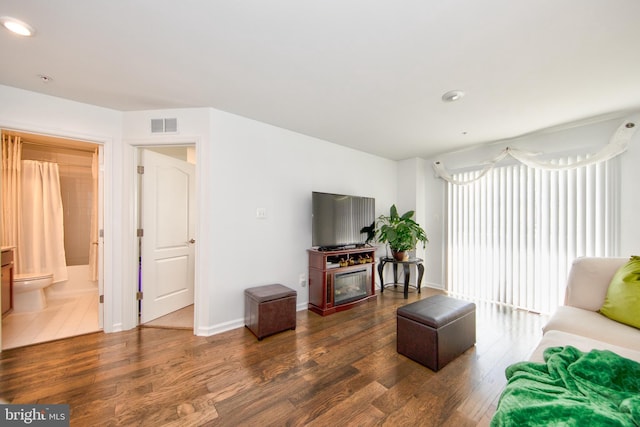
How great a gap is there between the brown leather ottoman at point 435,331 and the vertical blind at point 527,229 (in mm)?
1640

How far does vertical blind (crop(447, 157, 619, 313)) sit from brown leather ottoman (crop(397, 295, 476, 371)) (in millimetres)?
1640

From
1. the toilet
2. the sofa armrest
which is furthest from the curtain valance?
the toilet

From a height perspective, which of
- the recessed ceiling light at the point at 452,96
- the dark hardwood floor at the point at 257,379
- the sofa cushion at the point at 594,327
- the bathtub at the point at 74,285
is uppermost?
the recessed ceiling light at the point at 452,96

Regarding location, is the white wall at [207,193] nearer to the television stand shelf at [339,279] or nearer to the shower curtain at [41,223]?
the television stand shelf at [339,279]

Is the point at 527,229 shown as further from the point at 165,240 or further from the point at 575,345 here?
the point at 165,240

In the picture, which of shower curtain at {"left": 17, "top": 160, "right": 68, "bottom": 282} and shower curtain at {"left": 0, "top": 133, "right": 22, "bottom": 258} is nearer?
shower curtain at {"left": 0, "top": 133, "right": 22, "bottom": 258}

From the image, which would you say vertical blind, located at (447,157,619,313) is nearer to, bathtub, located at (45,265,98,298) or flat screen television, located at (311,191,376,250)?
flat screen television, located at (311,191,376,250)

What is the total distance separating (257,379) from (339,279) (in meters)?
1.66

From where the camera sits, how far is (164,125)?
2.55m

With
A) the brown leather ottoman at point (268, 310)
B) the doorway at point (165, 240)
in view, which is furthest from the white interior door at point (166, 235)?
the brown leather ottoman at point (268, 310)

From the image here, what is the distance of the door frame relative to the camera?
2541 millimetres

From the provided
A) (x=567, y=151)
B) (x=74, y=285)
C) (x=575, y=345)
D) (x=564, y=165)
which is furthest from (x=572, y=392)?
(x=74, y=285)

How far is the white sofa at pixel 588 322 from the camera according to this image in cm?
142

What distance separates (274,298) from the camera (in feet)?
8.16
